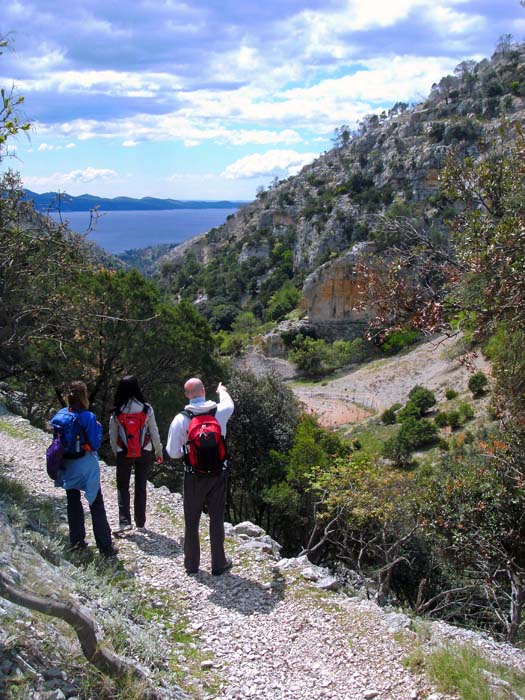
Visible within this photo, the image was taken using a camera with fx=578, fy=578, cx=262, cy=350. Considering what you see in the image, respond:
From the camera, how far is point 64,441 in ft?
16.1

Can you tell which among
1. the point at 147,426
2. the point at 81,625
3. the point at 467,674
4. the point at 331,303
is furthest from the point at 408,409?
the point at 81,625

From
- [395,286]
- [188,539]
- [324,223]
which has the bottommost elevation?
[188,539]

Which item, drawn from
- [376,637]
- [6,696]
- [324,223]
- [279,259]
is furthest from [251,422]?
[279,259]

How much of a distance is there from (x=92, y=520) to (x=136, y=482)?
3.02 ft

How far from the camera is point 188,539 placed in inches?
203

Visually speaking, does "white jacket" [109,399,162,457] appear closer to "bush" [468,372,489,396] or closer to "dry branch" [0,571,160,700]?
"dry branch" [0,571,160,700]

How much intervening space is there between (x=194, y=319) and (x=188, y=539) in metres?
11.3

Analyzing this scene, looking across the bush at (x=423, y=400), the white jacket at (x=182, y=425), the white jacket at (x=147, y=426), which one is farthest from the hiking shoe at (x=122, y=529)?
the bush at (x=423, y=400)

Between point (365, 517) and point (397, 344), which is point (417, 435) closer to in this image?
point (365, 517)

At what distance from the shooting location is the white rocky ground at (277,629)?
368 centimetres

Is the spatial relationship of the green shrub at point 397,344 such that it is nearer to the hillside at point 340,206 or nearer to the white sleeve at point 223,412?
the hillside at point 340,206

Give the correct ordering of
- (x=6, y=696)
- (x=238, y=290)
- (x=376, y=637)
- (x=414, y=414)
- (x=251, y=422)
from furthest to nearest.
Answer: (x=238, y=290) → (x=414, y=414) → (x=251, y=422) → (x=376, y=637) → (x=6, y=696)

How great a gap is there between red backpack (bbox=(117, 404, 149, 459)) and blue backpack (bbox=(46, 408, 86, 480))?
2.95 feet

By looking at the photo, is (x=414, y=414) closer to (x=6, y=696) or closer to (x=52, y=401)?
(x=52, y=401)
